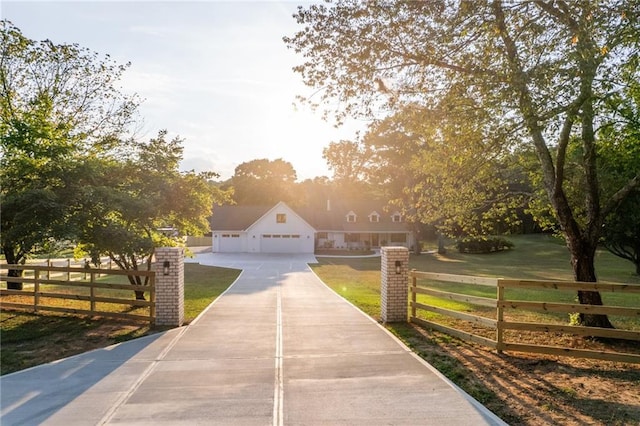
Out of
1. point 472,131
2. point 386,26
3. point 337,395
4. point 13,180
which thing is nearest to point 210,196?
point 13,180

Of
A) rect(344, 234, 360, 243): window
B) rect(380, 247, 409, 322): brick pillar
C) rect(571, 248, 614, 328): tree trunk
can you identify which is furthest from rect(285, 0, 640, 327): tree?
rect(344, 234, 360, 243): window

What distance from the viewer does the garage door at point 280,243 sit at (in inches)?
1704

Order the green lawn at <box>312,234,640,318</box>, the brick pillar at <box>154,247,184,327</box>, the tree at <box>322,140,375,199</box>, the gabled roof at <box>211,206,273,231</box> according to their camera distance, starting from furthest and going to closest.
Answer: the gabled roof at <box>211,206,273,231</box> → the tree at <box>322,140,375,199</box> → the green lawn at <box>312,234,640,318</box> → the brick pillar at <box>154,247,184,327</box>

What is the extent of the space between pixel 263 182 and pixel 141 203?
53.4m

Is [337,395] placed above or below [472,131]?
below

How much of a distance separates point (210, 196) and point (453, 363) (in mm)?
10460

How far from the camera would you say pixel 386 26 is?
28.5 ft

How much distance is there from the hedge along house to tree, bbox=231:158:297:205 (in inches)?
483

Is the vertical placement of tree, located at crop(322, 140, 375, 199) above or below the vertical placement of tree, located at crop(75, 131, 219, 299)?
above

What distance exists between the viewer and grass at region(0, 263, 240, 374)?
7.32m

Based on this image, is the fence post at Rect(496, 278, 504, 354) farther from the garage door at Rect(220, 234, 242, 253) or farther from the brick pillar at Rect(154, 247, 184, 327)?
the garage door at Rect(220, 234, 242, 253)

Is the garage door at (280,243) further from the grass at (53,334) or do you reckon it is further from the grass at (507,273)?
the grass at (53,334)

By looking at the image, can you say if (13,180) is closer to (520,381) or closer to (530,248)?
(520,381)

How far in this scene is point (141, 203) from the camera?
11523 mm
